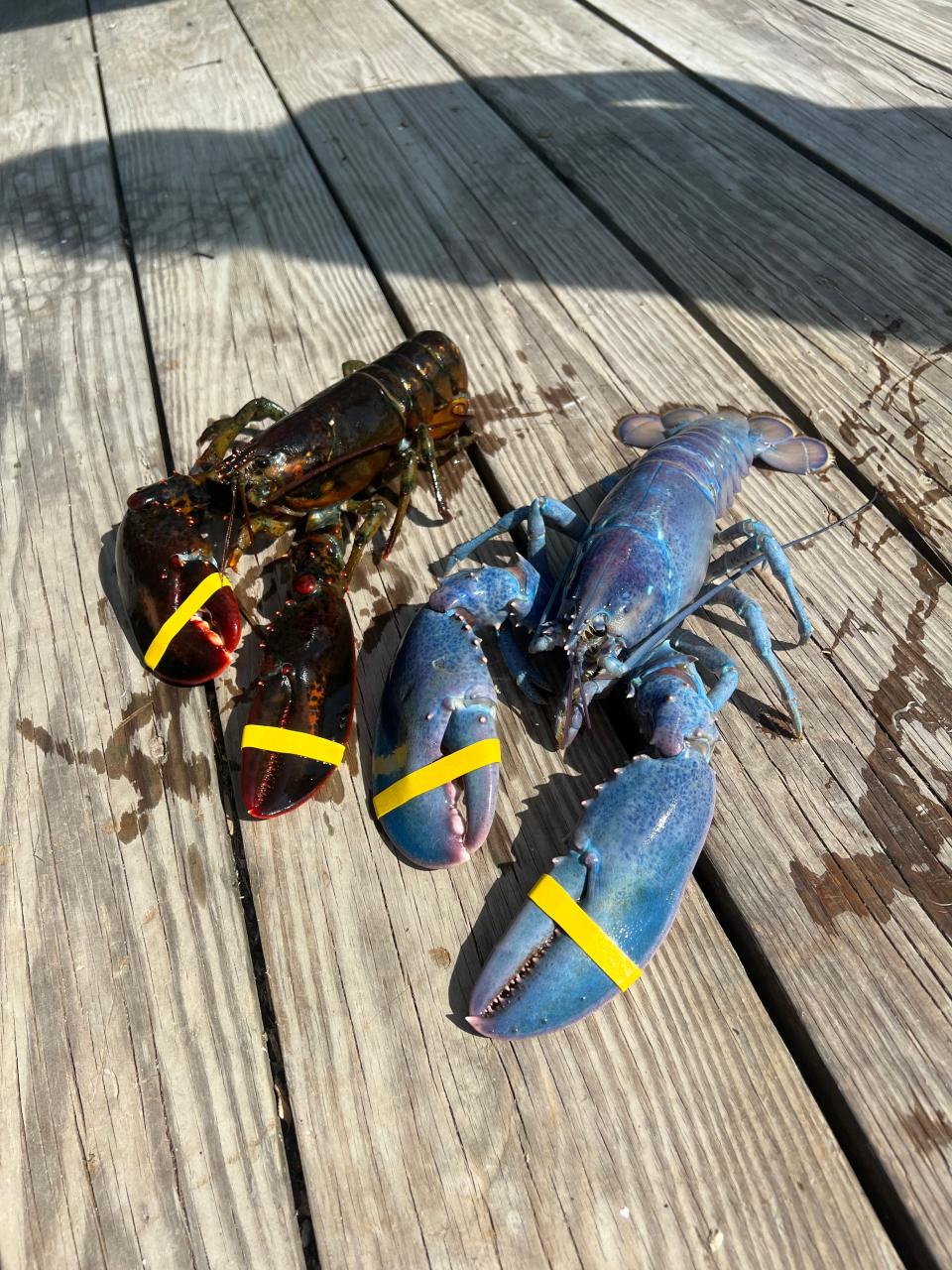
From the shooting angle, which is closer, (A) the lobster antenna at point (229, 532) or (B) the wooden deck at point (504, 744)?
(B) the wooden deck at point (504, 744)

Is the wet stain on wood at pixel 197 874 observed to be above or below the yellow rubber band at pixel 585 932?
below

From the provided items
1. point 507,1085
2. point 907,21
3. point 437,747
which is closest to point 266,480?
point 437,747

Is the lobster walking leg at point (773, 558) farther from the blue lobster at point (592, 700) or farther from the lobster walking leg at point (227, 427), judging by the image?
the lobster walking leg at point (227, 427)

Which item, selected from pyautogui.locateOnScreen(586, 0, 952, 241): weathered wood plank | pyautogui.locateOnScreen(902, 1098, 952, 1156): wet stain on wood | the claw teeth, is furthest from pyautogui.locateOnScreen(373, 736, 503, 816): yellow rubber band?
pyautogui.locateOnScreen(586, 0, 952, 241): weathered wood plank

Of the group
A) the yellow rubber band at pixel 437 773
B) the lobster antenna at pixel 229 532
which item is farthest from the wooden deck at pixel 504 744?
the lobster antenna at pixel 229 532

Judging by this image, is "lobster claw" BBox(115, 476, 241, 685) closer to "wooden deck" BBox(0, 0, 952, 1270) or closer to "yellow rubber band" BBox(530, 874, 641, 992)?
"wooden deck" BBox(0, 0, 952, 1270)
